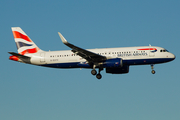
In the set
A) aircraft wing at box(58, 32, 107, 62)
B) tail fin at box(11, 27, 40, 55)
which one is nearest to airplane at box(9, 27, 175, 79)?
aircraft wing at box(58, 32, 107, 62)

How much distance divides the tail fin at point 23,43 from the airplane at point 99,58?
657 millimetres

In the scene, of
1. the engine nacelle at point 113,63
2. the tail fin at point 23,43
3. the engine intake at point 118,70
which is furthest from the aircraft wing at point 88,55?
the tail fin at point 23,43

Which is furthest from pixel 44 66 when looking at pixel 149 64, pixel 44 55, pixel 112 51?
pixel 149 64

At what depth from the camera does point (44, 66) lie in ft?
208

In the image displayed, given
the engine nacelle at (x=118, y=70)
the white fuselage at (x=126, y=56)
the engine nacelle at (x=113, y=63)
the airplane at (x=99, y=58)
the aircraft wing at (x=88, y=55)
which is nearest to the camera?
the aircraft wing at (x=88, y=55)

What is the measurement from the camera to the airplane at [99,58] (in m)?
58.7

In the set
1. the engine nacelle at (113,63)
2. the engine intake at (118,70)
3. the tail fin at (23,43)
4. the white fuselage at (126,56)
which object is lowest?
the engine intake at (118,70)

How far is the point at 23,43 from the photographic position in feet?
216

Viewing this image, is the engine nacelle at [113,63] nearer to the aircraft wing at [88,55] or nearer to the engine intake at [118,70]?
the aircraft wing at [88,55]

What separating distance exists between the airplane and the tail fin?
657mm

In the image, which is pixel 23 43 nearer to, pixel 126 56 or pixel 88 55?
pixel 88 55

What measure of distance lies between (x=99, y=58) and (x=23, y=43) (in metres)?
15.9

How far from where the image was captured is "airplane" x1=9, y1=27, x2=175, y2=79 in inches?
2311

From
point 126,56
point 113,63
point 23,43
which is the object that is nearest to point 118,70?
point 126,56
